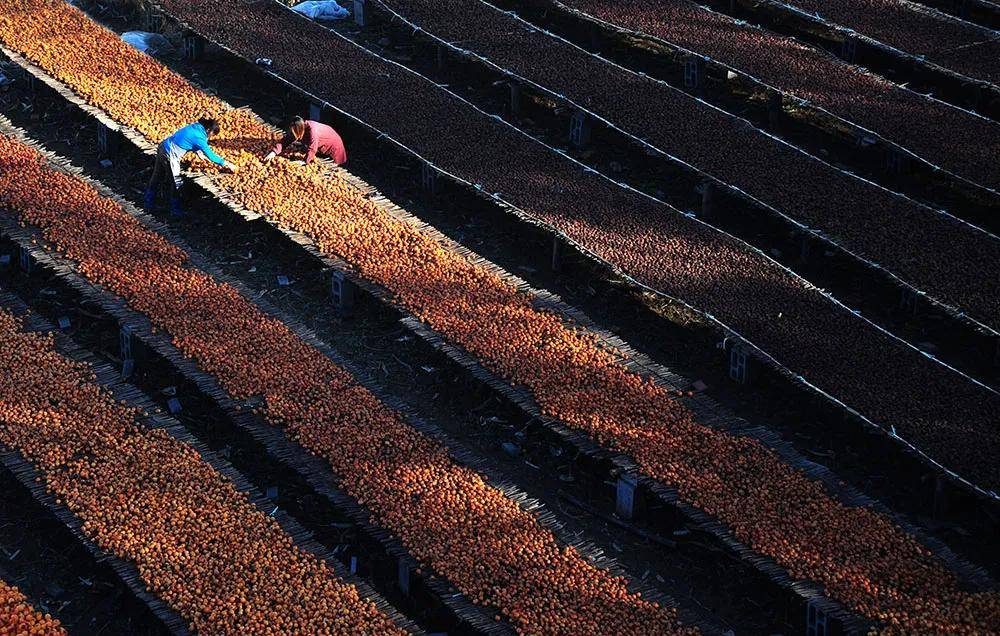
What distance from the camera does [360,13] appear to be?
16.1 meters

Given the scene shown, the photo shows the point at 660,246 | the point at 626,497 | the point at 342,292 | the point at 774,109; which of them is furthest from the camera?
the point at 774,109

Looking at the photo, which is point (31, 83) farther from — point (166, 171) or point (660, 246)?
point (660, 246)

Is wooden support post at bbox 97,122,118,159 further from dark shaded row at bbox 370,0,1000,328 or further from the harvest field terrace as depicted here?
dark shaded row at bbox 370,0,1000,328

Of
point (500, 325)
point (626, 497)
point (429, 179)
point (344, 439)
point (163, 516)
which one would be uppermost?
point (429, 179)

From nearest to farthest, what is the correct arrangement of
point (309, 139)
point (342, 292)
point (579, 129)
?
point (342, 292) → point (309, 139) → point (579, 129)

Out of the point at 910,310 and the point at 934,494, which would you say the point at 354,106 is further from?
the point at 934,494

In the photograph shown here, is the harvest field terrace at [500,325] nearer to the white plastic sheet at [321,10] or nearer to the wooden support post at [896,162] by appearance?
the wooden support post at [896,162]

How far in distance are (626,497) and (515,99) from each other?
20.7 ft

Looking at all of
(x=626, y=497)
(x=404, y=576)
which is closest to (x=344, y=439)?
(x=404, y=576)

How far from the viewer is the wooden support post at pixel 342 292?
1104cm

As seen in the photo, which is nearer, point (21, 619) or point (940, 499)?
point (21, 619)

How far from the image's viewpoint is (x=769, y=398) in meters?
10.4

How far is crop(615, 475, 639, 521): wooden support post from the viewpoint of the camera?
9109mm

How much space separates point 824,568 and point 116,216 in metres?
6.83
